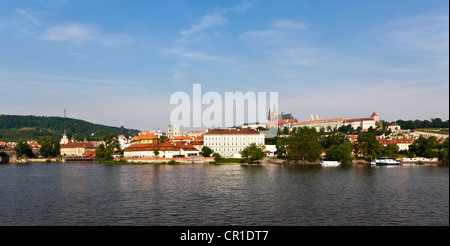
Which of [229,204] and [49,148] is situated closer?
[229,204]

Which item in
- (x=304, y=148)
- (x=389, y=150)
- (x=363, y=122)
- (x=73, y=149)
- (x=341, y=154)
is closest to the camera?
(x=341, y=154)

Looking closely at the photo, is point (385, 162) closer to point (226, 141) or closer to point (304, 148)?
point (304, 148)

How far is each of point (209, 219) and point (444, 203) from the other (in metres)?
14.2

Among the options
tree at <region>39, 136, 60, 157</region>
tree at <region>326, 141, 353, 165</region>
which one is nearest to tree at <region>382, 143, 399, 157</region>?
tree at <region>326, 141, 353, 165</region>

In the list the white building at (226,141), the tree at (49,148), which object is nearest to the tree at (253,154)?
the white building at (226,141)

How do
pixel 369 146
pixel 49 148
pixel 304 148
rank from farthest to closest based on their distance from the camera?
pixel 49 148
pixel 369 146
pixel 304 148

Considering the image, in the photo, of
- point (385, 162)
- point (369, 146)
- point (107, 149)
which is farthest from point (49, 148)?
point (385, 162)

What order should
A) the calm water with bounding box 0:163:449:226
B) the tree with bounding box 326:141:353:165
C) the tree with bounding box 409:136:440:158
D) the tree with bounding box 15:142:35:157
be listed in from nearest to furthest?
the calm water with bounding box 0:163:449:226, the tree with bounding box 409:136:440:158, the tree with bounding box 326:141:353:165, the tree with bounding box 15:142:35:157

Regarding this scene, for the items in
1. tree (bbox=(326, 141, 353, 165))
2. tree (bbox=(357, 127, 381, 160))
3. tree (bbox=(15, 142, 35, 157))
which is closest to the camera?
tree (bbox=(326, 141, 353, 165))

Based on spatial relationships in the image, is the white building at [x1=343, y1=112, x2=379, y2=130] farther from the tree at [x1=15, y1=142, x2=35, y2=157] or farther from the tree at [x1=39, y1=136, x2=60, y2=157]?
the tree at [x1=15, y1=142, x2=35, y2=157]

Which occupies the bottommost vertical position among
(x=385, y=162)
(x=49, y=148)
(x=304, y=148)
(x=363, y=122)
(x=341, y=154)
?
(x=385, y=162)

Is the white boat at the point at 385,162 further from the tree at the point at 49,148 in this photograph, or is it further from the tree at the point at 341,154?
the tree at the point at 49,148
